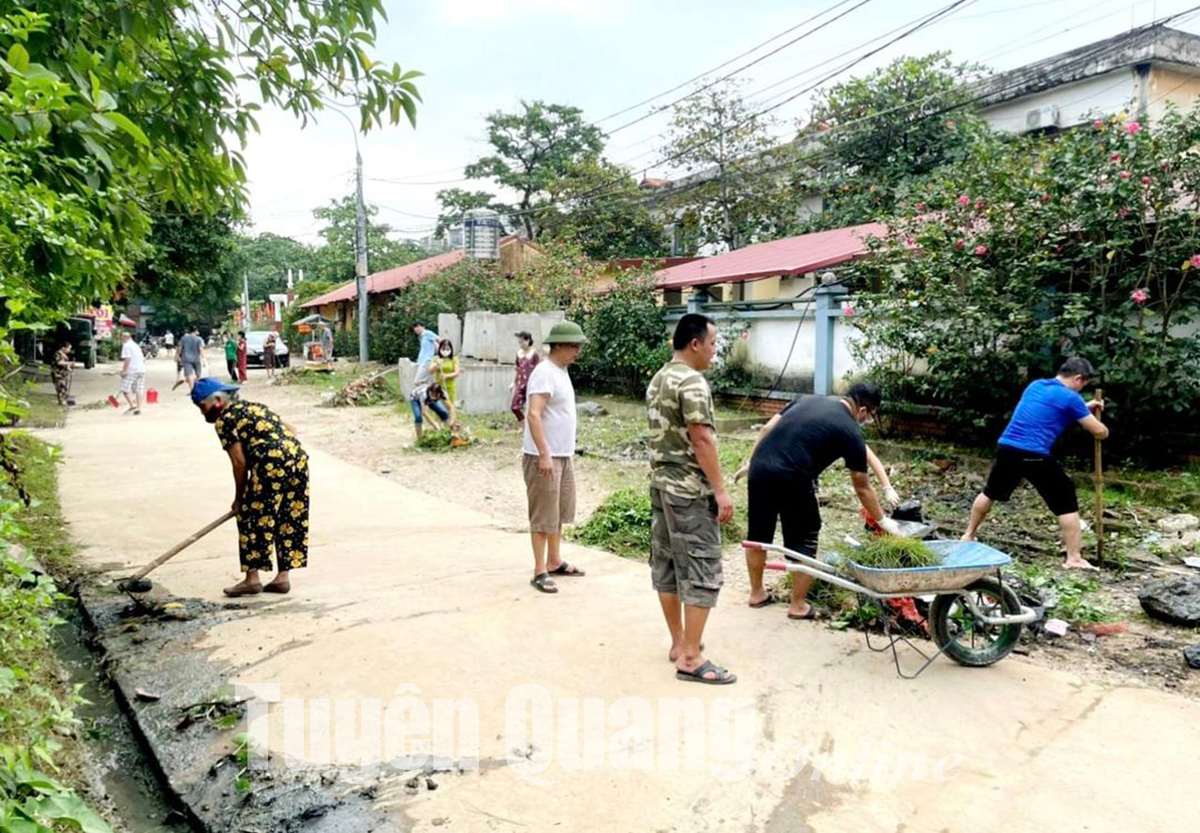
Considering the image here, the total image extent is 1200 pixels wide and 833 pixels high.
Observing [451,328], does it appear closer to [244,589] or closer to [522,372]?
[522,372]

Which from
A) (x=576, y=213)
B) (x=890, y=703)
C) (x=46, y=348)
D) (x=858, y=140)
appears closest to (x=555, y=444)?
(x=890, y=703)

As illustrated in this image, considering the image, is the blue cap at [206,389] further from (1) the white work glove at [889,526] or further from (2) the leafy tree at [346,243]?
(2) the leafy tree at [346,243]

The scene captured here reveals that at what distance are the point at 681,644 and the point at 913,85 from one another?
19.0 metres

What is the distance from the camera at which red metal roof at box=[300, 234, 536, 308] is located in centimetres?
2542

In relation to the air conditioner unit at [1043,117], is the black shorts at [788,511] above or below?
below

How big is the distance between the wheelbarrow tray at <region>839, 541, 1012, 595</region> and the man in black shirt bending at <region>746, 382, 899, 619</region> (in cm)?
63

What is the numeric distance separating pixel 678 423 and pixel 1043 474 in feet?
11.9

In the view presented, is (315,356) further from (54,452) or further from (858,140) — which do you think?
(54,452)

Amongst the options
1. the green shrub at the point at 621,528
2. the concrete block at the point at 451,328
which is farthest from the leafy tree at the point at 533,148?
the green shrub at the point at 621,528

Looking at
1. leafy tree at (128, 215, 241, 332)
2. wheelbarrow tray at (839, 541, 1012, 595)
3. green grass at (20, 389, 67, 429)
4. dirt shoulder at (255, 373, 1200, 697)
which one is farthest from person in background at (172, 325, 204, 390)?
wheelbarrow tray at (839, 541, 1012, 595)

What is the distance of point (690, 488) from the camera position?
383 centimetres

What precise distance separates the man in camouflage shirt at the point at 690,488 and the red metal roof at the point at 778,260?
8.55 metres

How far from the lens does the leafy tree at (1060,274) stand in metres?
7.72

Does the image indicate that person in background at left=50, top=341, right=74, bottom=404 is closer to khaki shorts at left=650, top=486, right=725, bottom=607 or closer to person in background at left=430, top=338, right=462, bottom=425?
person in background at left=430, top=338, right=462, bottom=425
